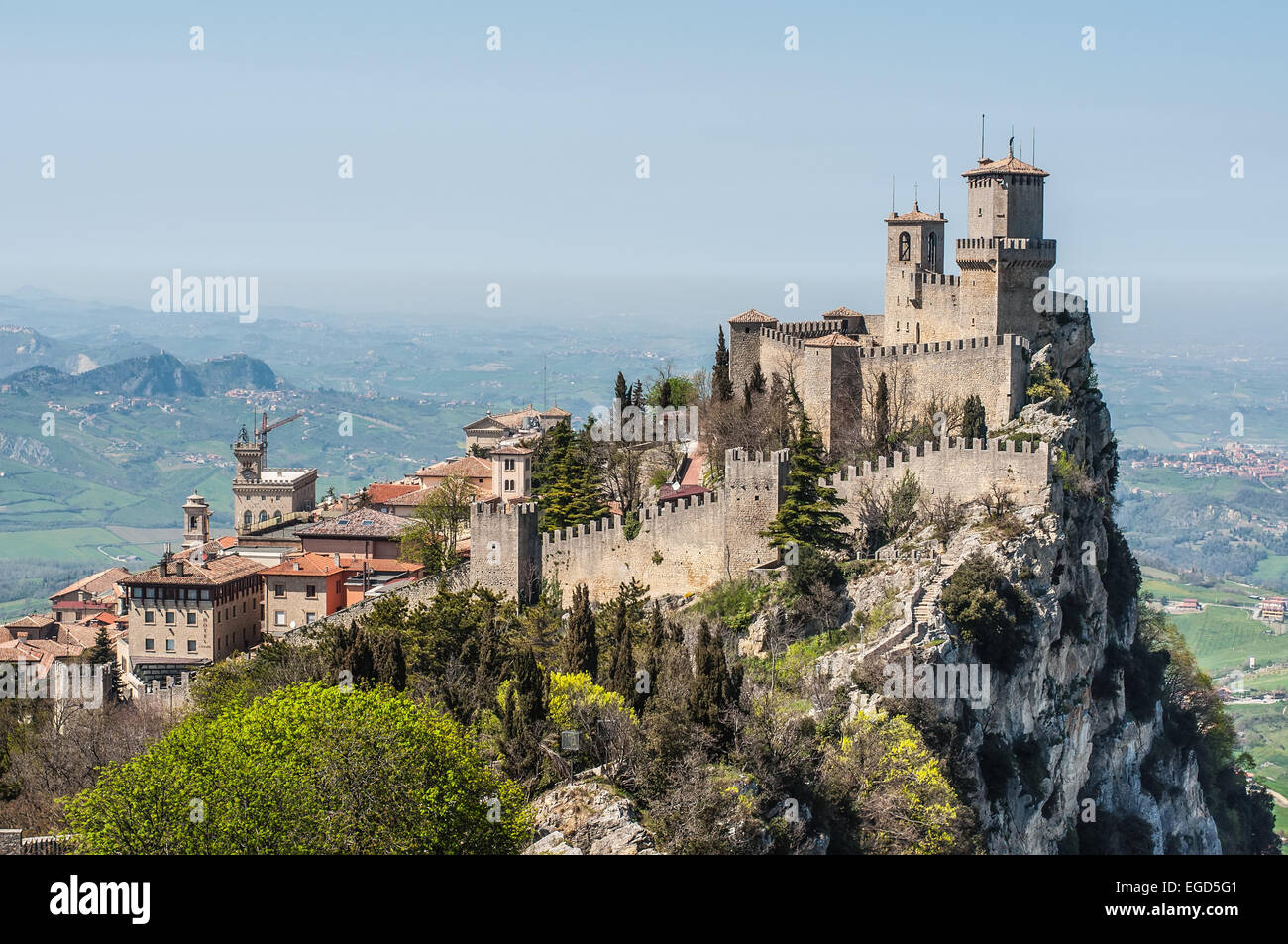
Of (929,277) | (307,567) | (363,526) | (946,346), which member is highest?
(929,277)

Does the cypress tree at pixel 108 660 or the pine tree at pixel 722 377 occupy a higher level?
the pine tree at pixel 722 377

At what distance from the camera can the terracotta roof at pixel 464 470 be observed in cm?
5921

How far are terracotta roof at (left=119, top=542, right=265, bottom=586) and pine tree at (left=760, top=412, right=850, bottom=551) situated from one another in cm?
1782

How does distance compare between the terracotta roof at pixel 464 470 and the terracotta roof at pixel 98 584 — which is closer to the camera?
the terracotta roof at pixel 464 470

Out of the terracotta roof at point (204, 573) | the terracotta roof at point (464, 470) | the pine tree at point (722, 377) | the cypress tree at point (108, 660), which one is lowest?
the cypress tree at point (108, 660)

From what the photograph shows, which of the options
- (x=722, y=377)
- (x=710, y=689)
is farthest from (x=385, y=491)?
(x=710, y=689)

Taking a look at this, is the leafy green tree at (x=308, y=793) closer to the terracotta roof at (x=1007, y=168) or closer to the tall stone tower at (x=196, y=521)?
the terracotta roof at (x=1007, y=168)

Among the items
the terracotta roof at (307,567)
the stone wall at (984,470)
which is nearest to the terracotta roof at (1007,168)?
the stone wall at (984,470)

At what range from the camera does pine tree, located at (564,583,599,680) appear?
36562 millimetres

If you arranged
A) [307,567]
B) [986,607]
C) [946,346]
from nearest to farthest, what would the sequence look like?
1. [986,607]
2. [946,346]
3. [307,567]

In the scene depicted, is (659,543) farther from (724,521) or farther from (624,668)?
(624,668)

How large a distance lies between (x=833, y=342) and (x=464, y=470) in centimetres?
1822

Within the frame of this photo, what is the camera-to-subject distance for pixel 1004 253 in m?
48.8

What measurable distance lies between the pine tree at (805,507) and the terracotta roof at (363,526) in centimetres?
1574
